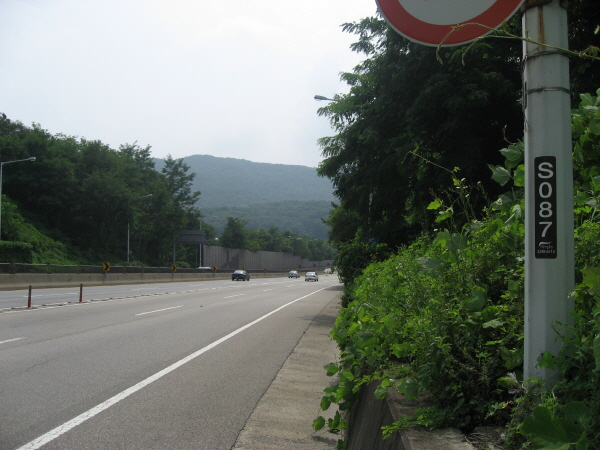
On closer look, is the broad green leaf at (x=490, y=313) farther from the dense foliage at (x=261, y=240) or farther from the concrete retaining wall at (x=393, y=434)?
the dense foliage at (x=261, y=240)

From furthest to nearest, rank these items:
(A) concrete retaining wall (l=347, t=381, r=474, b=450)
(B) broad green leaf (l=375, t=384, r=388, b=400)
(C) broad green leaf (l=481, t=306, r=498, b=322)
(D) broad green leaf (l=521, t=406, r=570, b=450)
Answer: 1. (B) broad green leaf (l=375, t=384, r=388, b=400)
2. (C) broad green leaf (l=481, t=306, r=498, b=322)
3. (A) concrete retaining wall (l=347, t=381, r=474, b=450)
4. (D) broad green leaf (l=521, t=406, r=570, b=450)

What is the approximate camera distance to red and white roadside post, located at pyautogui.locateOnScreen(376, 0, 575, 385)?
81.3 inches

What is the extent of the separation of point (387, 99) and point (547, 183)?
1287 centimetres

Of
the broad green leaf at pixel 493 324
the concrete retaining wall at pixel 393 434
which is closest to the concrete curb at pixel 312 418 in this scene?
the concrete retaining wall at pixel 393 434

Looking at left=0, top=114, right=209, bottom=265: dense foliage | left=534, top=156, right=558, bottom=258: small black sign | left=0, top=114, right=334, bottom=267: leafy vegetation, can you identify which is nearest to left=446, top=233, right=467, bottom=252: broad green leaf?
left=534, top=156, right=558, bottom=258: small black sign

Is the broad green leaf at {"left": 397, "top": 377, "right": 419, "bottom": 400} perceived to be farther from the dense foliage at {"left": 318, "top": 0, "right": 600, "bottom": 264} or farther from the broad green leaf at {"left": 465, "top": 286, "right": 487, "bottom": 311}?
the dense foliage at {"left": 318, "top": 0, "right": 600, "bottom": 264}

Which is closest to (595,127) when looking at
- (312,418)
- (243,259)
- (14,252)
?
(312,418)

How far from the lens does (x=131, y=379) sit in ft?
25.1

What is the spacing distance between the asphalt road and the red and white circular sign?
4082 mm

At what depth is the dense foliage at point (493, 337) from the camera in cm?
195

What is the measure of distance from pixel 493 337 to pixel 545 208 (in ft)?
2.90

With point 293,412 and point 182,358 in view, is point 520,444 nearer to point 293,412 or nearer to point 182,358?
point 293,412

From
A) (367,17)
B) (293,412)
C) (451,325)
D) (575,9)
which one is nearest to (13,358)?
(293,412)

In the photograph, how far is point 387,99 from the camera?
14484 millimetres
